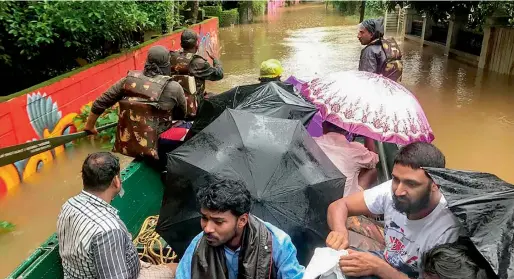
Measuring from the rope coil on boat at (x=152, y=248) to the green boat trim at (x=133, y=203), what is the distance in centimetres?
18

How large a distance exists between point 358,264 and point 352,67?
10.5 metres

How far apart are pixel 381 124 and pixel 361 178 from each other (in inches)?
17.2

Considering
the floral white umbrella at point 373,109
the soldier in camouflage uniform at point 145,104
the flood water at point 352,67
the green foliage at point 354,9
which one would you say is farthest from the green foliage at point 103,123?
the green foliage at point 354,9

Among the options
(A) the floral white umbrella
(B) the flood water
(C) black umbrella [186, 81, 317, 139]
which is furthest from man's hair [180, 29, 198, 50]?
(A) the floral white umbrella

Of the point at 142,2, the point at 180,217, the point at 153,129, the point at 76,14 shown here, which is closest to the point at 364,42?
the point at 153,129

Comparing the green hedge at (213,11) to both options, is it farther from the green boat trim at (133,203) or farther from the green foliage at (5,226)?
the green boat trim at (133,203)

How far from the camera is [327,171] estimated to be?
96.3 inches

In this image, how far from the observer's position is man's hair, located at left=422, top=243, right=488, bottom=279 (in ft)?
5.08

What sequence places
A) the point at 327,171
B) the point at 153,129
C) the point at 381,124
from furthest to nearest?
1. the point at 153,129
2. the point at 381,124
3. the point at 327,171

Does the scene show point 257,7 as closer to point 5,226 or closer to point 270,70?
point 270,70

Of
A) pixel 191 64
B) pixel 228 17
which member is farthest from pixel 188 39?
pixel 228 17

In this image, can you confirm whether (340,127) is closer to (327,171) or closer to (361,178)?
(361,178)

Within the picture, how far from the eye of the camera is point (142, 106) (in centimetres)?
350

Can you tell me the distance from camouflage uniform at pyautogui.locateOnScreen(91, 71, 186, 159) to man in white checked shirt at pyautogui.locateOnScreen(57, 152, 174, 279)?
1338 mm
